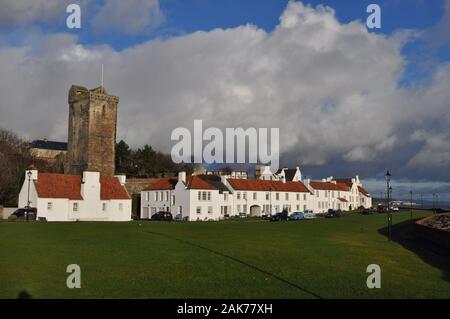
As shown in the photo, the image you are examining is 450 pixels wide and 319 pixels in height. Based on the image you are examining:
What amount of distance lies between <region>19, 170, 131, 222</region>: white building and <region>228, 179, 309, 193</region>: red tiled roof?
821 inches

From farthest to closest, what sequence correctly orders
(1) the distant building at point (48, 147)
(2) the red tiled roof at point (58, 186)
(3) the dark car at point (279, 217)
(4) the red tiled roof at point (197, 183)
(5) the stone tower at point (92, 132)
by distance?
(1) the distant building at point (48, 147)
(5) the stone tower at point (92, 132)
(4) the red tiled roof at point (197, 183)
(3) the dark car at point (279, 217)
(2) the red tiled roof at point (58, 186)

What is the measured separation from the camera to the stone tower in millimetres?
88875

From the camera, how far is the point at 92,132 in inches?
3506

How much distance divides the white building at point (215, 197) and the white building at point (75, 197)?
27.6 feet

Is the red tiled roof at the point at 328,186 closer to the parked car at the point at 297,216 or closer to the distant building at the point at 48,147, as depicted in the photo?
the parked car at the point at 297,216

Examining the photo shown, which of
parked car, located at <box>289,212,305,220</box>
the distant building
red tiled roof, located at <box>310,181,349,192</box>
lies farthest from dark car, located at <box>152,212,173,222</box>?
the distant building

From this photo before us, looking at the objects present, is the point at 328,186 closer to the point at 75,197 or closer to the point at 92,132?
the point at 92,132

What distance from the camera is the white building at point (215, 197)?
3004 inches

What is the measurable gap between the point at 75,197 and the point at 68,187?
1.68 metres

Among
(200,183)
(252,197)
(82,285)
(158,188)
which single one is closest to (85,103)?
(158,188)

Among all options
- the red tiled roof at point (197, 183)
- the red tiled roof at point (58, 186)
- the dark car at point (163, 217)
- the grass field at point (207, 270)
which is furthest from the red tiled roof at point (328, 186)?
the grass field at point (207, 270)

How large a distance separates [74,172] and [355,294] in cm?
8159

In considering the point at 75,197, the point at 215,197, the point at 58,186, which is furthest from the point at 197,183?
the point at 58,186

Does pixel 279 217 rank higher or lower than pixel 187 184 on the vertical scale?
lower
